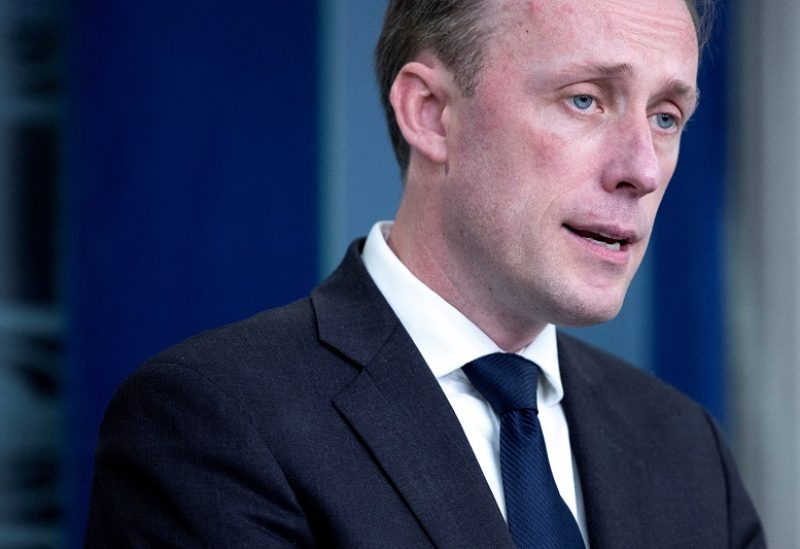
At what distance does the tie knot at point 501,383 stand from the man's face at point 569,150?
10 cm

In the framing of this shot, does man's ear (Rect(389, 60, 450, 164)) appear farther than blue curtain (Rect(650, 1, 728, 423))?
No

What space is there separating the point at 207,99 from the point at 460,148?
1.06 m

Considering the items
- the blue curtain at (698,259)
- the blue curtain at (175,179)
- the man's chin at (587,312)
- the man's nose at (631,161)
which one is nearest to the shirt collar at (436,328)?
the man's chin at (587,312)

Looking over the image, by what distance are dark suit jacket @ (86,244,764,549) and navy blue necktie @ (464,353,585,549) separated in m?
0.07

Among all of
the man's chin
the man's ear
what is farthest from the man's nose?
the man's ear

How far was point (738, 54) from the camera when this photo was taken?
3180 millimetres

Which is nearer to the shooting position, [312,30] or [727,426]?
[312,30]

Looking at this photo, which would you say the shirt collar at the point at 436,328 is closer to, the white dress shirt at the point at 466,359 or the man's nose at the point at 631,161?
the white dress shirt at the point at 466,359

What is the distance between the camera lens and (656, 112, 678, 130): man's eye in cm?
177

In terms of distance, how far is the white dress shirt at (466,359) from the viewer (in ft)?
5.62

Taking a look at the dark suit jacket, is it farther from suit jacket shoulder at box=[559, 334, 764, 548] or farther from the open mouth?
the open mouth

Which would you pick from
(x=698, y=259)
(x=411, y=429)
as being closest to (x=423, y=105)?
(x=411, y=429)

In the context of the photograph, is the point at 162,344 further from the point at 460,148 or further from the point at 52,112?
the point at 460,148

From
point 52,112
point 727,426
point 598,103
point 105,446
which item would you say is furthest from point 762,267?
point 105,446
